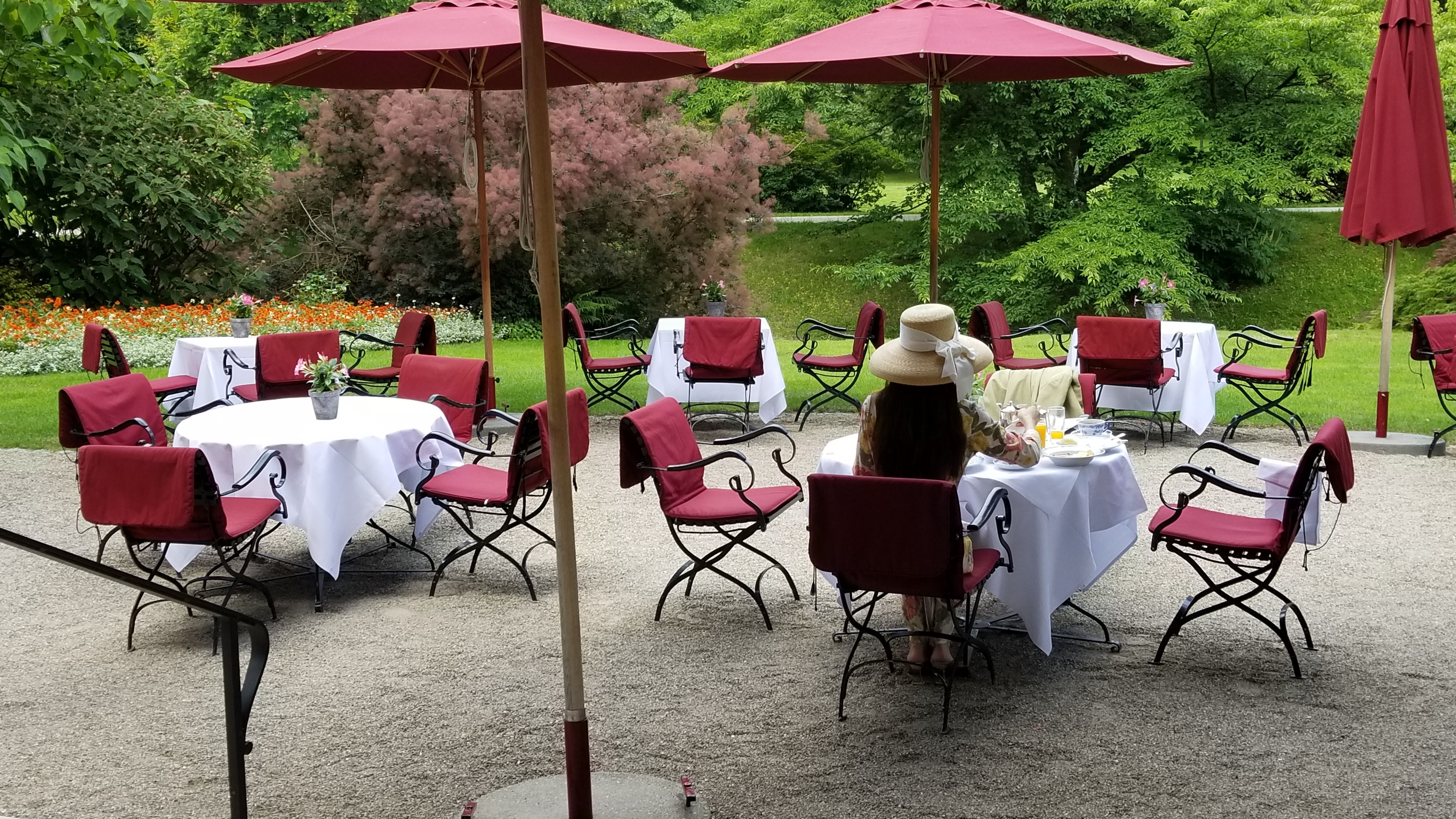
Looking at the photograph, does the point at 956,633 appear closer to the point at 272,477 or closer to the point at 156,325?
the point at 272,477

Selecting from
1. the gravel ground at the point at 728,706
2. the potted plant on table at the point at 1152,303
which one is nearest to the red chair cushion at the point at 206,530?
the gravel ground at the point at 728,706

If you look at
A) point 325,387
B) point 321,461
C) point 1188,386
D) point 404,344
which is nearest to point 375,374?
point 404,344

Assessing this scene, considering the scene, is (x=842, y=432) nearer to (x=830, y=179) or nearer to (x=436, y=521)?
(x=436, y=521)

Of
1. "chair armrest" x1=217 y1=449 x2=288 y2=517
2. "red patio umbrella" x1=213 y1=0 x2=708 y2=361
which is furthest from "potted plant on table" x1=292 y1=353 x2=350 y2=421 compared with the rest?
"red patio umbrella" x1=213 y1=0 x2=708 y2=361

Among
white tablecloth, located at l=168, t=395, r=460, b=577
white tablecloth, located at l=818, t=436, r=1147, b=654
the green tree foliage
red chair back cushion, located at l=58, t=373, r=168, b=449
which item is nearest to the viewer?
white tablecloth, located at l=818, t=436, r=1147, b=654

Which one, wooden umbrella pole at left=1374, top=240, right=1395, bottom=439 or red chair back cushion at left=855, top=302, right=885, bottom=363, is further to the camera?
red chair back cushion at left=855, top=302, right=885, bottom=363

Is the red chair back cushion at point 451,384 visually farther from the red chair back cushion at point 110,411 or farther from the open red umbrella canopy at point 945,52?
the open red umbrella canopy at point 945,52

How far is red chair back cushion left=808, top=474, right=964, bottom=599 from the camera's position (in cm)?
428

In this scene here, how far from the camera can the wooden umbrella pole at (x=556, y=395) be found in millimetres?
3369

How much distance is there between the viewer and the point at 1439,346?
8.95 m

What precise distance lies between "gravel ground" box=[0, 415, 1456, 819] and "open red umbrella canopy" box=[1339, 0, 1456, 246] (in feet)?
10.0

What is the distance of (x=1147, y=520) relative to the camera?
7246mm

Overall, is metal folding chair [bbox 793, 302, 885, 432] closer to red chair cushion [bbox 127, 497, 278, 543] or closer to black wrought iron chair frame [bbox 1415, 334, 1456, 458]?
black wrought iron chair frame [bbox 1415, 334, 1456, 458]

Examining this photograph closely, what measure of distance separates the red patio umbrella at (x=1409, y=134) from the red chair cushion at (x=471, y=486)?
6111 mm
